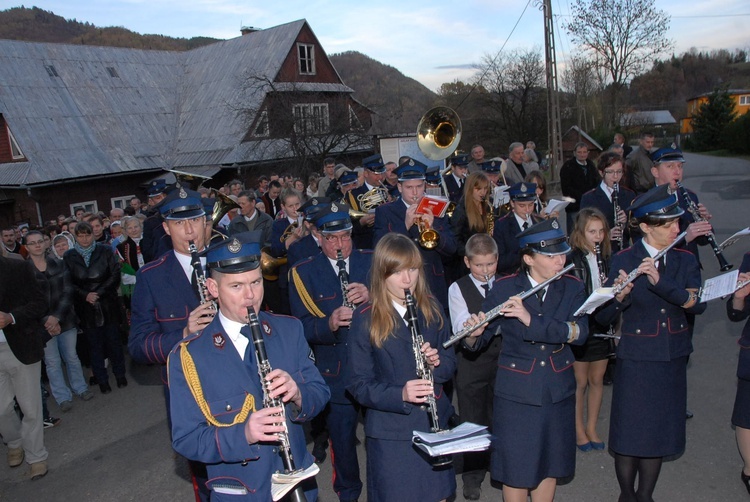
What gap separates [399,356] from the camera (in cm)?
363

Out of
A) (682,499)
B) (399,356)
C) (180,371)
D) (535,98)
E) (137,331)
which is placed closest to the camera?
(180,371)

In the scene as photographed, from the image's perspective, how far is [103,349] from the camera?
8.41 metres

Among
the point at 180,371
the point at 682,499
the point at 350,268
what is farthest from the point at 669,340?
the point at 180,371

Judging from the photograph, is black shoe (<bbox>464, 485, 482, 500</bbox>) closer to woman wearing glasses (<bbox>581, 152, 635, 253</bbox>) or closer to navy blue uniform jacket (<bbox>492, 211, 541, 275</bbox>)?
navy blue uniform jacket (<bbox>492, 211, 541, 275</bbox>)

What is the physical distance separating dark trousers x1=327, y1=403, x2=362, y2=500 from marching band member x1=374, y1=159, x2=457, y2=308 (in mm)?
1922

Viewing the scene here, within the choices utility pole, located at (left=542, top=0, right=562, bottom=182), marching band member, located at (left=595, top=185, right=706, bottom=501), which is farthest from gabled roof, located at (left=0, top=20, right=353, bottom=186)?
marching band member, located at (left=595, top=185, right=706, bottom=501)

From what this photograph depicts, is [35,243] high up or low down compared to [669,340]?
up

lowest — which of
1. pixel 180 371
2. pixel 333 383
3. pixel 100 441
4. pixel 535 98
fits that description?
pixel 100 441

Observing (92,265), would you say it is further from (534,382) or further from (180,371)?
(534,382)

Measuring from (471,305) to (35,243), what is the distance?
18.6 ft

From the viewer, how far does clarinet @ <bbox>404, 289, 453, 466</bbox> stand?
3395mm

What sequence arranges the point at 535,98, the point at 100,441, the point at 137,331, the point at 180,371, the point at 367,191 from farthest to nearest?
the point at 535,98, the point at 367,191, the point at 100,441, the point at 137,331, the point at 180,371

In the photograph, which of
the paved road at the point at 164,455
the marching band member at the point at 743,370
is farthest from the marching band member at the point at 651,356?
the paved road at the point at 164,455

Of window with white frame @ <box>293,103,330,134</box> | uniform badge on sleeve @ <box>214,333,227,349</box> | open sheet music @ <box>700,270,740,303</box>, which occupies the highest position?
window with white frame @ <box>293,103,330,134</box>
